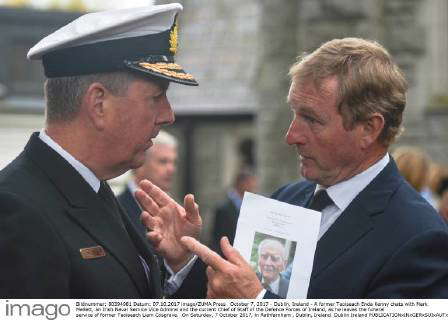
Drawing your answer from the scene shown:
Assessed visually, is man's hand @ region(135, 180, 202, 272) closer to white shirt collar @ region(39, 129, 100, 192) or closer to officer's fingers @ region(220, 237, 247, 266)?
white shirt collar @ region(39, 129, 100, 192)

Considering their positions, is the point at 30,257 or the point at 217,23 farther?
the point at 217,23

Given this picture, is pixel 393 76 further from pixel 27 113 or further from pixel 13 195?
pixel 27 113

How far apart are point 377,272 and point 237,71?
1280 centimetres

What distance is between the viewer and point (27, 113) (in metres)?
13.0

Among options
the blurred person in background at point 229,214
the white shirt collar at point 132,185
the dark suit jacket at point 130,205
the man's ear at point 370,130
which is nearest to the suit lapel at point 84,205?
the man's ear at point 370,130

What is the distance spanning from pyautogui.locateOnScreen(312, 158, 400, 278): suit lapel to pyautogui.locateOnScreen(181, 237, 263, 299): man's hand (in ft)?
0.90

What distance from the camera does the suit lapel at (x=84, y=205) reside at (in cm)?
298

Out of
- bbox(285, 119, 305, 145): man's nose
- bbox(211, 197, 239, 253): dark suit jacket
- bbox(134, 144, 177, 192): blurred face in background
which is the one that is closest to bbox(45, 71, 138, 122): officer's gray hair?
bbox(285, 119, 305, 145): man's nose

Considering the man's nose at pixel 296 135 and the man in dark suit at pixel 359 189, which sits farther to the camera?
the man's nose at pixel 296 135

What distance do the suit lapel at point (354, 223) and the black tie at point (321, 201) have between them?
0.32ft

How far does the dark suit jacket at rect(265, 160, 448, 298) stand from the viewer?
3002 millimetres

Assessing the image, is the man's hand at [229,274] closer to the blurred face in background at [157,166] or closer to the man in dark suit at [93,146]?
the man in dark suit at [93,146]

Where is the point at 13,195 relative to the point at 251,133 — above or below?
above

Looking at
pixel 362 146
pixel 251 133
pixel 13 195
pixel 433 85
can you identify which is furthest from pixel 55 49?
pixel 251 133
